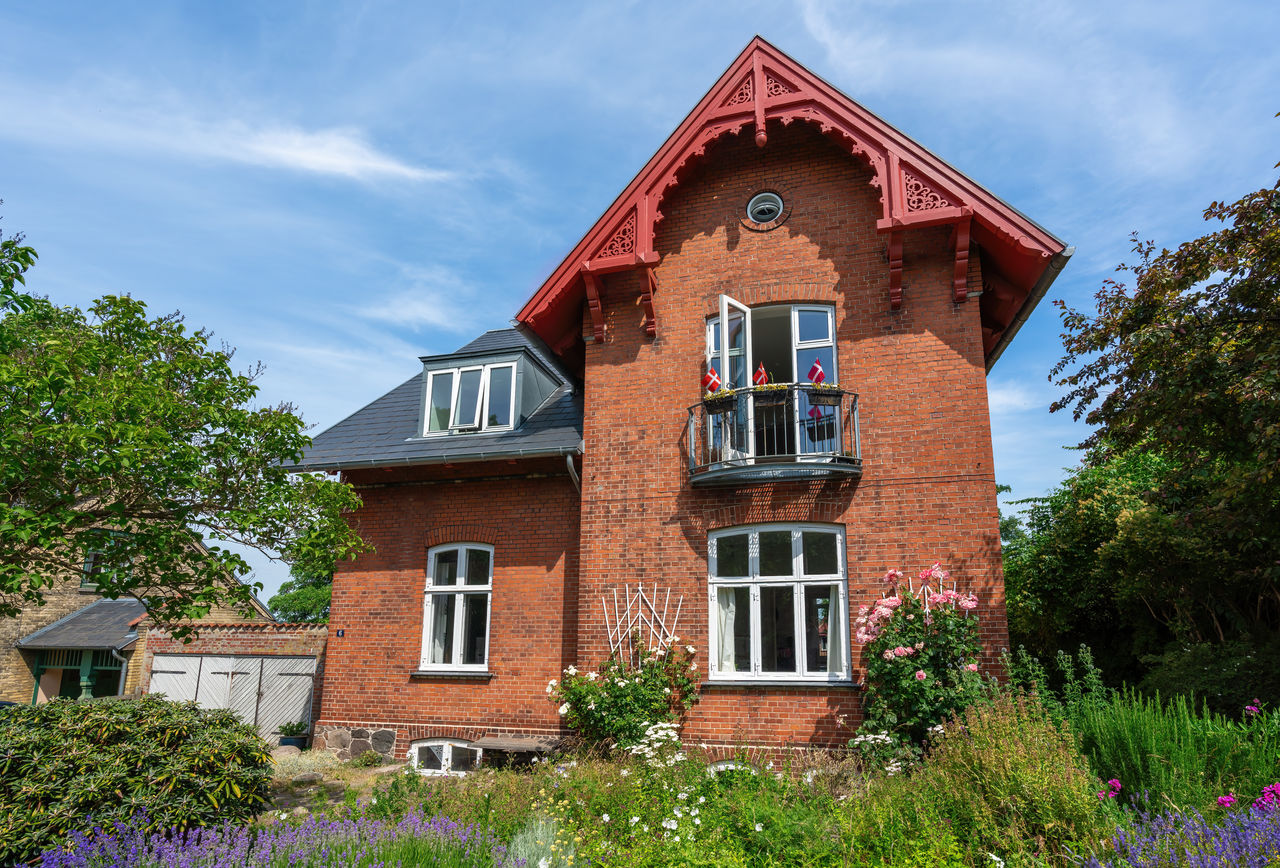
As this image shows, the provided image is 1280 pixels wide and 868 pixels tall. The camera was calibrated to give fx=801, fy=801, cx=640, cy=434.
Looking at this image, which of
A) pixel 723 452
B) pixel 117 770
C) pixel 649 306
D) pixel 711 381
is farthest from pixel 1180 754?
pixel 649 306

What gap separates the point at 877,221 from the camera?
1055cm

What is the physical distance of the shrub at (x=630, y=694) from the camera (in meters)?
9.70

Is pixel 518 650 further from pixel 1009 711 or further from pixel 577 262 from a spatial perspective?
pixel 1009 711

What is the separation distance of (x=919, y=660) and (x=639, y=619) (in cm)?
357

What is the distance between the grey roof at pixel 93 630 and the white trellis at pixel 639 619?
70.3 feet

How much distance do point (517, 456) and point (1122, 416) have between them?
7958 millimetres

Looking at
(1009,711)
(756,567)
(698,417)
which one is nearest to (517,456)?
(698,417)

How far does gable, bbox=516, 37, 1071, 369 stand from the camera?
10188mm

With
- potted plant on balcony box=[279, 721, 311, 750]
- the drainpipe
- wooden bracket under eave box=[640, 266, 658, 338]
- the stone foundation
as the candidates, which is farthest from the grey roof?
wooden bracket under eave box=[640, 266, 658, 338]

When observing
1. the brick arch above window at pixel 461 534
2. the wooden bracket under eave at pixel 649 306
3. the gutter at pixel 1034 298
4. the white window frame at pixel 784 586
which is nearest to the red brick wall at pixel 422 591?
the brick arch above window at pixel 461 534

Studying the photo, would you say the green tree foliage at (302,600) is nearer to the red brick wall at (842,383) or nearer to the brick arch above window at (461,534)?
the brick arch above window at (461,534)

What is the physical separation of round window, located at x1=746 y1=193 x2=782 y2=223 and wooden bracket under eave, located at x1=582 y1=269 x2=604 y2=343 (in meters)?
2.44

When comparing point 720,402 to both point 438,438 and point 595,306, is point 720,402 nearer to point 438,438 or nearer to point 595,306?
point 595,306

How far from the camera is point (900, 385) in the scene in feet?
34.0
